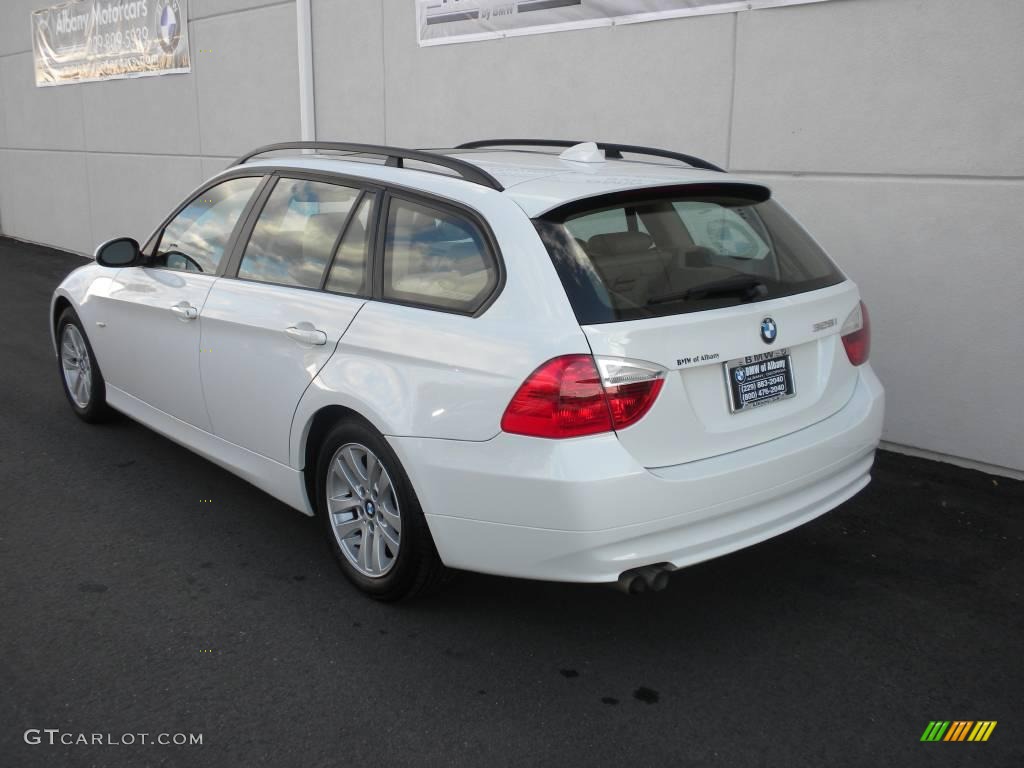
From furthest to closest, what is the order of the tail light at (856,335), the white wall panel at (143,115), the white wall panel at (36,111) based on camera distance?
the white wall panel at (36,111)
the white wall panel at (143,115)
the tail light at (856,335)

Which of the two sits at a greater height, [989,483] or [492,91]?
[492,91]

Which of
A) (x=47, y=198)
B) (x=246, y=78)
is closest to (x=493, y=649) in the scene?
A: (x=246, y=78)

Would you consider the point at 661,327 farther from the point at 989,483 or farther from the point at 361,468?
the point at 989,483

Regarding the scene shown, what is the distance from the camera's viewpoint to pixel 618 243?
3354 millimetres

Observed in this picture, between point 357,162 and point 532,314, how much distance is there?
141 cm

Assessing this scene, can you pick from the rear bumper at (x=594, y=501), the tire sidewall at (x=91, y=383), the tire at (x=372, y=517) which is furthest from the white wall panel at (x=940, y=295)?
the tire sidewall at (x=91, y=383)

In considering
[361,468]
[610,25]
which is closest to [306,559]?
[361,468]

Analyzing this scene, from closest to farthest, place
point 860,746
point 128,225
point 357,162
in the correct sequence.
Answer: point 860,746 → point 357,162 → point 128,225

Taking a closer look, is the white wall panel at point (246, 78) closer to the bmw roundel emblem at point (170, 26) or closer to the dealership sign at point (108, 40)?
the bmw roundel emblem at point (170, 26)

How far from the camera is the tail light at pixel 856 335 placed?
3.75m

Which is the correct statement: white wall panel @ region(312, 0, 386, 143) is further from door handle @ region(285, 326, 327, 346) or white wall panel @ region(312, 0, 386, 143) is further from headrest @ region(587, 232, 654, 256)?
headrest @ region(587, 232, 654, 256)

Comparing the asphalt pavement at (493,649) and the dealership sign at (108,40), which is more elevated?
the dealership sign at (108,40)

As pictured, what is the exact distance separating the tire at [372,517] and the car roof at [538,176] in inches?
38.0

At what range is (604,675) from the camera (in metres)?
3.36
